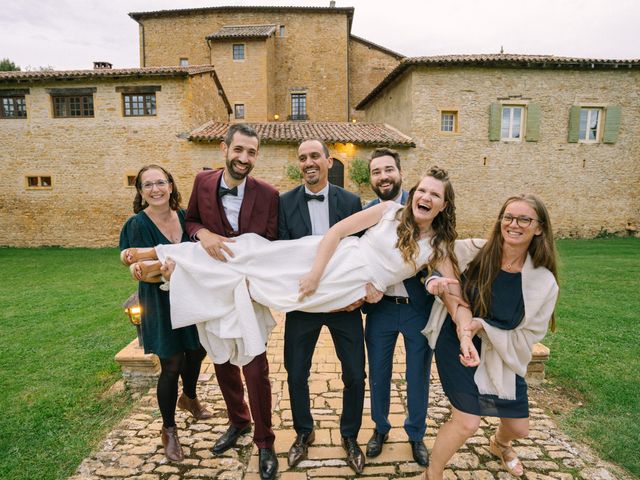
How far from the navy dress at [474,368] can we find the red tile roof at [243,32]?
22.3 metres

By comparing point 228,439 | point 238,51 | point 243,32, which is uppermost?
point 243,32

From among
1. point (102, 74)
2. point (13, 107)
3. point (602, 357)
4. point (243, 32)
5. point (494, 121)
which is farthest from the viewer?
point (243, 32)

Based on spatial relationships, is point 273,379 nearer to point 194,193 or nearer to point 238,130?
point 194,193

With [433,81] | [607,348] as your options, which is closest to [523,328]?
[607,348]

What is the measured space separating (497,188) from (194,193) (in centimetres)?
1555

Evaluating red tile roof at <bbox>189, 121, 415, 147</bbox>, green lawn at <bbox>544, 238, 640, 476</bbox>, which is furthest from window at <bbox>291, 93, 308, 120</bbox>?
green lawn at <bbox>544, 238, 640, 476</bbox>

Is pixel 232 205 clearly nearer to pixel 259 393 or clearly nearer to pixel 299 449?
pixel 259 393

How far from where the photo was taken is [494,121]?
14.9 meters

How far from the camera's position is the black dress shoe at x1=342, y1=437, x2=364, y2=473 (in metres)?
2.53

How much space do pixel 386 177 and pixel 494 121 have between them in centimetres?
1450

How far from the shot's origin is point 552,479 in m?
2.48

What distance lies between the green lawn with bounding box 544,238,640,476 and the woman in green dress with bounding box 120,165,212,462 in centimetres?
325

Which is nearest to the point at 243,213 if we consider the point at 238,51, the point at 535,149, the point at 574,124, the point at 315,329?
the point at 315,329

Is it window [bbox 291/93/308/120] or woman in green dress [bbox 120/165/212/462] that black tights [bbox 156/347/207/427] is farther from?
window [bbox 291/93/308/120]
